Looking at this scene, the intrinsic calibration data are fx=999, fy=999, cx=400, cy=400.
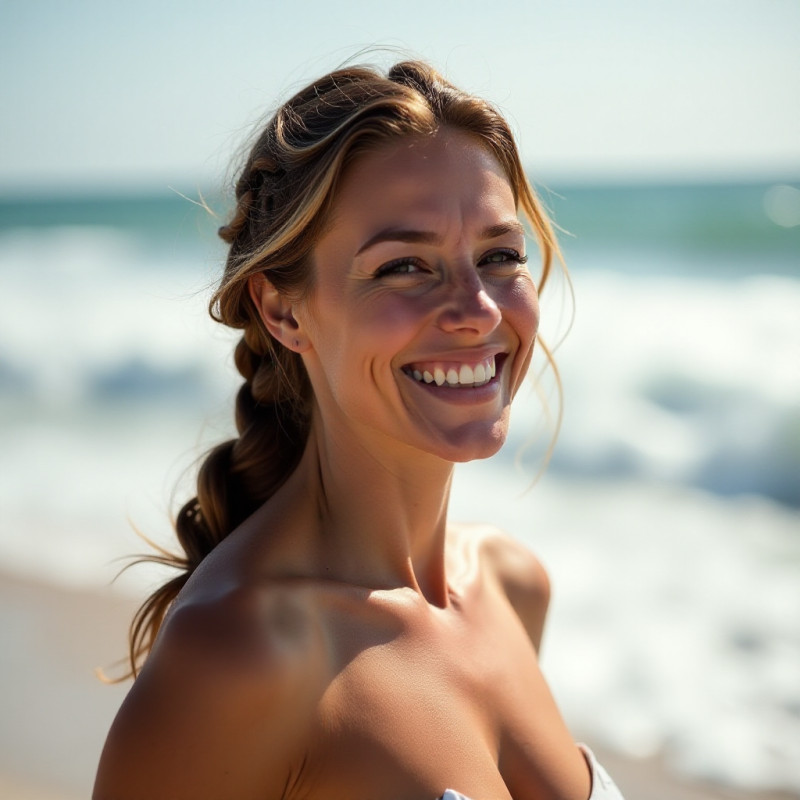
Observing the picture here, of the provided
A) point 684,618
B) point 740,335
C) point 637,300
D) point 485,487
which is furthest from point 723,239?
point 684,618

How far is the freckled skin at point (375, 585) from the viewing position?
198cm

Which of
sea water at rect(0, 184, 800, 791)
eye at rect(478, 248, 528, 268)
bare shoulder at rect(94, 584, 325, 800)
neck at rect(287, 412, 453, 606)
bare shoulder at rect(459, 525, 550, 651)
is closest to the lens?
bare shoulder at rect(94, 584, 325, 800)

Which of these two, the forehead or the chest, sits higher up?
the forehead

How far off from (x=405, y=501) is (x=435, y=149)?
889 millimetres

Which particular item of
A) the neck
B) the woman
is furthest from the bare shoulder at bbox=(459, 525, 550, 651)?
the neck

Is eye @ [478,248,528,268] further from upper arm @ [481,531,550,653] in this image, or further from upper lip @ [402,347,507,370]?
upper arm @ [481,531,550,653]

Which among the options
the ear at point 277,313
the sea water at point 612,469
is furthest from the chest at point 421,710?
the sea water at point 612,469

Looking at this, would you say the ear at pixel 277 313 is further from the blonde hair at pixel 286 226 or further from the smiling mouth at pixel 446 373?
the smiling mouth at pixel 446 373

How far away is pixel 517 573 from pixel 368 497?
0.75m

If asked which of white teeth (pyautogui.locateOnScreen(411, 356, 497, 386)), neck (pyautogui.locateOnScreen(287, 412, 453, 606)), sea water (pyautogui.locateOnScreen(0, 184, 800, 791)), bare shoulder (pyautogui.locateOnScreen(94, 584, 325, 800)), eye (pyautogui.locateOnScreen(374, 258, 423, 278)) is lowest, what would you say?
bare shoulder (pyautogui.locateOnScreen(94, 584, 325, 800))

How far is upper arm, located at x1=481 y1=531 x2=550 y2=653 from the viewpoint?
3.03 metres

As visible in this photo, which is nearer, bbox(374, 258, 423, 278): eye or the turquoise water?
bbox(374, 258, 423, 278): eye

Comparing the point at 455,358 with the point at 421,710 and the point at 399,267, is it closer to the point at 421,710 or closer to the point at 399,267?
the point at 399,267

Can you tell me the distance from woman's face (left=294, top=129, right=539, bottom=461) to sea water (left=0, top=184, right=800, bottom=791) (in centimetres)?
48
